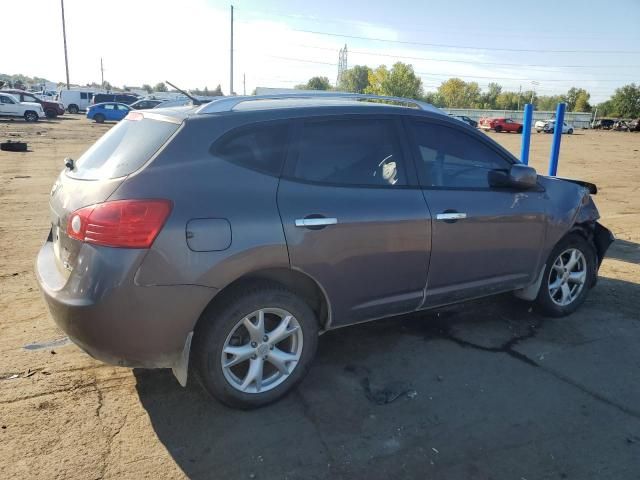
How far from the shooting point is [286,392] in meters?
3.21

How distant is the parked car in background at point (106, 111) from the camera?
1427 inches

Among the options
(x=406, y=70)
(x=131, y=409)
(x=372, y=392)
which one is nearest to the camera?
(x=131, y=409)

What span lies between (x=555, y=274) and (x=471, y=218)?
1.37 metres

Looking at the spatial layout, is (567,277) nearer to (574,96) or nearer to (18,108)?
(18,108)

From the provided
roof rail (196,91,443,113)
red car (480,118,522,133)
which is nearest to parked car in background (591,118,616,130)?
red car (480,118,522,133)

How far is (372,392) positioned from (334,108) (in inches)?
74.4

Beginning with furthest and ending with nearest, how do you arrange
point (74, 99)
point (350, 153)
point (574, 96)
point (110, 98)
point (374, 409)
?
1. point (574, 96)
2. point (74, 99)
3. point (110, 98)
4. point (350, 153)
5. point (374, 409)

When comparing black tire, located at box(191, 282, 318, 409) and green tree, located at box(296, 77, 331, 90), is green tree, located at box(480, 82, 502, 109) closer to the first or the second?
green tree, located at box(296, 77, 331, 90)

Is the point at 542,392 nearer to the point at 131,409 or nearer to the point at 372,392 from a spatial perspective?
the point at 372,392

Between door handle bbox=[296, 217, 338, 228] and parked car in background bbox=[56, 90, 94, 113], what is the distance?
5293cm

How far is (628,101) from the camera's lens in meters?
85.5

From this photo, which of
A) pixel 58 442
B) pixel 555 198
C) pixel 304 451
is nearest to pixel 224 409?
pixel 304 451

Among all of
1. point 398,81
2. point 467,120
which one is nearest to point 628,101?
point 398,81

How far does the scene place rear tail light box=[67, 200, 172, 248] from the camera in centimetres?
258
